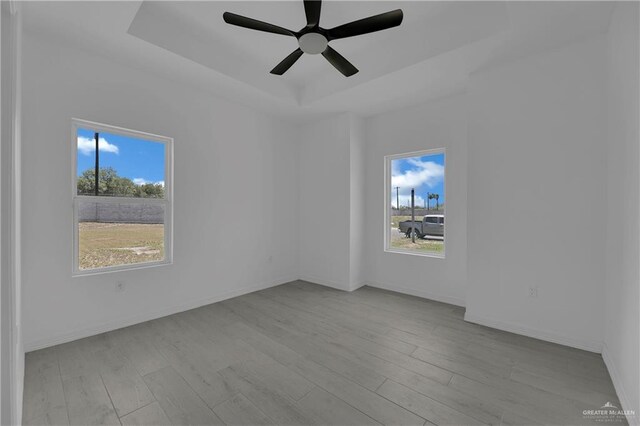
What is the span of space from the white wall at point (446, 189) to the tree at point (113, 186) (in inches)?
119

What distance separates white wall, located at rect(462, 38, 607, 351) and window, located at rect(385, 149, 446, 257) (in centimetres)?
83

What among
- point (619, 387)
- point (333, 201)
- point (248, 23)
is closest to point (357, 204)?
point (333, 201)

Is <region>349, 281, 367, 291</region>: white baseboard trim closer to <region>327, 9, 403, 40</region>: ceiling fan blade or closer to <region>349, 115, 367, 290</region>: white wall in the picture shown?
<region>349, 115, 367, 290</region>: white wall

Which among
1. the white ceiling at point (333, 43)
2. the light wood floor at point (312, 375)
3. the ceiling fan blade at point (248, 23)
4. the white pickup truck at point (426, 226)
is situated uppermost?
the white ceiling at point (333, 43)

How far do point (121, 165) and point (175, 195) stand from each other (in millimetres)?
616

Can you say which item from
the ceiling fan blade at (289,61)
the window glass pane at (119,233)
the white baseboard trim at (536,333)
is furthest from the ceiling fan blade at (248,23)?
the white baseboard trim at (536,333)

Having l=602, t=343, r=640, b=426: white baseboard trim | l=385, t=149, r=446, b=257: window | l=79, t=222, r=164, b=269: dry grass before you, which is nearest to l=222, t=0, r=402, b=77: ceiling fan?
l=385, t=149, r=446, b=257: window

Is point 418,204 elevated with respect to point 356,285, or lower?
elevated

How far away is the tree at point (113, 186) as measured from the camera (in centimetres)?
283

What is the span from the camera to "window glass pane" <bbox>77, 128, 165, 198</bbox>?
2836 millimetres

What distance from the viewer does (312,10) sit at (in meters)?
2.04

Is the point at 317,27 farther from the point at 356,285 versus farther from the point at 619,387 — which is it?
the point at 356,285

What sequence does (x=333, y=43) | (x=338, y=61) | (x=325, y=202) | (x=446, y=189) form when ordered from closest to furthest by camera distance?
(x=338, y=61), (x=333, y=43), (x=446, y=189), (x=325, y=202)

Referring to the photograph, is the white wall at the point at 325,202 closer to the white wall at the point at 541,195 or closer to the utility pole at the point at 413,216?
the utility pole at the point at 413,216
